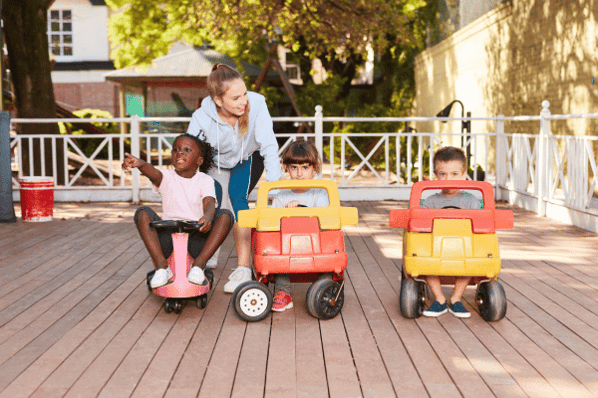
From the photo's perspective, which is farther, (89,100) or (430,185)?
(89,100)

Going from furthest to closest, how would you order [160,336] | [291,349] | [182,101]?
[182,101] → [160,336] → [291,349]

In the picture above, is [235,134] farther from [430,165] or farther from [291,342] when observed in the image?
[430,165]

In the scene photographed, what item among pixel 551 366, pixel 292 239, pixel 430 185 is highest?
pixel 430 185

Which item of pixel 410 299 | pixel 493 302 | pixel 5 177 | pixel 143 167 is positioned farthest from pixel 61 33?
pixel 493 302

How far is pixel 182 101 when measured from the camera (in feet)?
81.3

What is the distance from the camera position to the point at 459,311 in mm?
3879

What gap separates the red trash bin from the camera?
7.89 meters

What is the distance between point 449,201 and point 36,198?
219 inches

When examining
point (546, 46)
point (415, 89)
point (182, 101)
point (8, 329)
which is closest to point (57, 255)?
point (8, 329)

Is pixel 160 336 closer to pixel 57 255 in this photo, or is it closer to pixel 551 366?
pixel 551 366

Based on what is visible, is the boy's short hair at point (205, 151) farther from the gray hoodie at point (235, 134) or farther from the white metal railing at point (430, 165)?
the white metal railing at point (430, 165)

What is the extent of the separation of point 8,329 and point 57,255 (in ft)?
7.34

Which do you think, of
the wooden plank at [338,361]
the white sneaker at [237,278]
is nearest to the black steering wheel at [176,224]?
the white sneaker at [237,278]

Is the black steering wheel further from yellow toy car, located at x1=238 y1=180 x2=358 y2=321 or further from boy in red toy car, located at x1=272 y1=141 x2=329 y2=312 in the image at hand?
boy in red toy car, located at x1=272 y1=141 x2=329 y2=312
